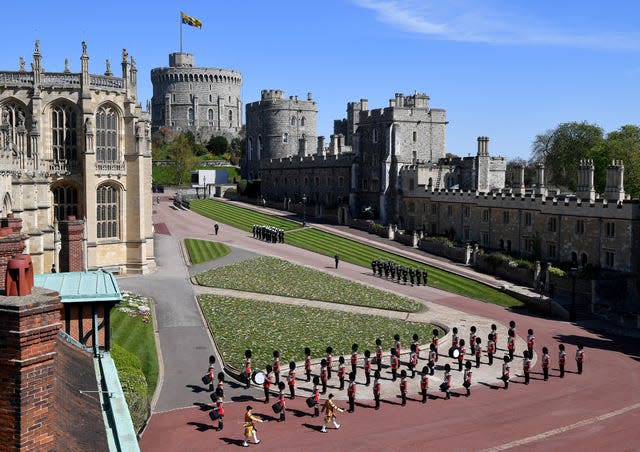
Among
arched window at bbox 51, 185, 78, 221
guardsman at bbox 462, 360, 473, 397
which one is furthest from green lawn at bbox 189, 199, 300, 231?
guardsman at bbox 462, 360, 473, 397

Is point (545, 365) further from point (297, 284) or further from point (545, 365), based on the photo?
point (297, 284)

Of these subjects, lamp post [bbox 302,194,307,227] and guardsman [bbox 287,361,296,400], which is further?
lamp post [bbox 302,194,307,227]

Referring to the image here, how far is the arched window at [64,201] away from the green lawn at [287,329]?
34.9 ft

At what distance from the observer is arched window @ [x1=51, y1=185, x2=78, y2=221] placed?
41594 millimetres

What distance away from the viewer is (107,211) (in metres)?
43.3

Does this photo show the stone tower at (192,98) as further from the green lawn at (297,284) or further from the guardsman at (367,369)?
the guardsman at (367,369)

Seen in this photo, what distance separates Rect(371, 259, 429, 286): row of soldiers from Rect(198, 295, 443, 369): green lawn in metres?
11.1

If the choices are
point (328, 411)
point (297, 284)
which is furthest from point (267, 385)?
point (297, 284)

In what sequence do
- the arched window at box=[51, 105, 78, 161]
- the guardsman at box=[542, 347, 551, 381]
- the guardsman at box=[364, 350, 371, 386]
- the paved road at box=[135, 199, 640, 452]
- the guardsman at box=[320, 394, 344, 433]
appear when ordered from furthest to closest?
the arched window at box=[51, 105, 78, 161] → the guardsman at box=[542, 347, 551, 381] → the guardsman at box=[364, 350, 371, 386] → the guardsman at box=[320, 394, 344, 433] → the paved road at box=[135, 199, 640, 452]

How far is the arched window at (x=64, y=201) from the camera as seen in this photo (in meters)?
41.6

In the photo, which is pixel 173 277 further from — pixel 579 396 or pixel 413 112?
pixel 413 112

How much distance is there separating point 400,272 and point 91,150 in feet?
72.3

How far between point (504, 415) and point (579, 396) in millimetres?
3971

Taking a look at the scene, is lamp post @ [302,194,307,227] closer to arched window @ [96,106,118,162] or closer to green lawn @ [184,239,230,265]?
green lawn @ [184,239,230,265]
